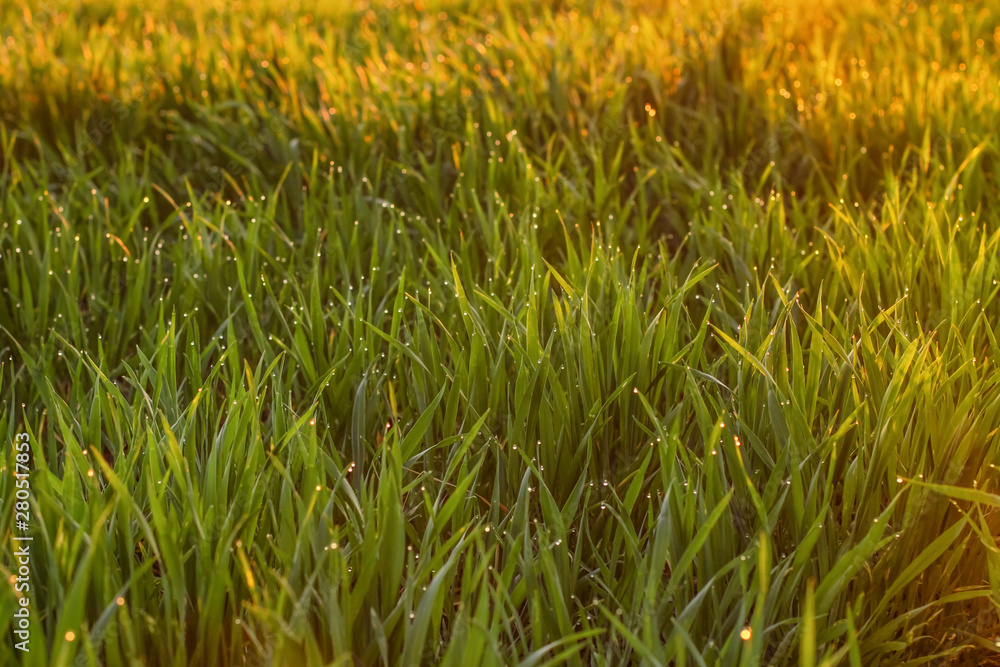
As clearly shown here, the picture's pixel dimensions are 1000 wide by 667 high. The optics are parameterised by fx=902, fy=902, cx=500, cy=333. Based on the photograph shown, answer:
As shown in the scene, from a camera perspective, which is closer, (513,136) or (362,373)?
(362,373)

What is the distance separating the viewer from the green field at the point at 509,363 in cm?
93

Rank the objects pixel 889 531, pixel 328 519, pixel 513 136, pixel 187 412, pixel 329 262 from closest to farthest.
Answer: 1. pixel 328 519
2. pixel 889 531
3. pixel 187 412
4. pixel 329 262
5. pixel 513 136

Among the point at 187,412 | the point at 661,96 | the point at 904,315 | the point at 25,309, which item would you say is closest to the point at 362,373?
the point at 187,412

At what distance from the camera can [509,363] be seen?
1414mm

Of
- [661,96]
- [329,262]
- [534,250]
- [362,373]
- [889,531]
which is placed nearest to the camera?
[889,531]

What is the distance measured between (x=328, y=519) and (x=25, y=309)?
3.34ft

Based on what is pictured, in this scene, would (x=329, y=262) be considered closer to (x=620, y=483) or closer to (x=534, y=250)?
(x=534, y=250)

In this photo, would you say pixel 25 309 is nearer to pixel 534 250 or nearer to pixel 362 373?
pixel 362 373

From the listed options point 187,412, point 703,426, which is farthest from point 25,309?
point 703,426

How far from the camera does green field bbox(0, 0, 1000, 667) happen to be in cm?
93

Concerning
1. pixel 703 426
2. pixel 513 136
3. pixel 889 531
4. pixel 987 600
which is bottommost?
pixel 987 600

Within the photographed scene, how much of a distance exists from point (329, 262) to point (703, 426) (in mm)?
944

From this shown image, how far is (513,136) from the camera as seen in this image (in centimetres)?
211

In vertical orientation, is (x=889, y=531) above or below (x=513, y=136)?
below
